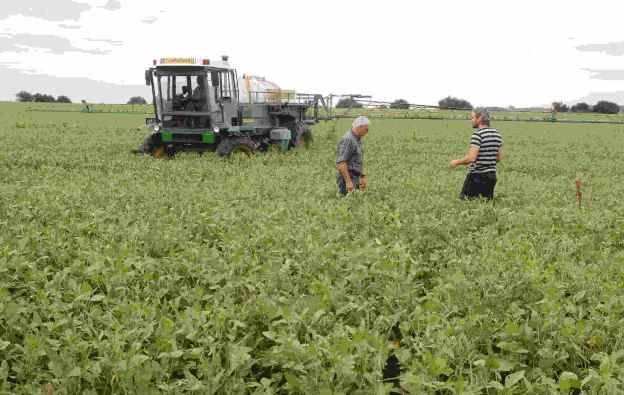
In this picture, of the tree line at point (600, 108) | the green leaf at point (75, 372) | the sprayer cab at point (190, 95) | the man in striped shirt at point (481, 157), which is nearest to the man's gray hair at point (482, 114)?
the man in striped shirt at point (481, 157)

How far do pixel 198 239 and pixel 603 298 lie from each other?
4283mm

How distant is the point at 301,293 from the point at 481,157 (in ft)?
15.5

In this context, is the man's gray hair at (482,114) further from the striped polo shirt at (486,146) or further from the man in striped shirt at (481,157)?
the striped polo shirt at (486,146)

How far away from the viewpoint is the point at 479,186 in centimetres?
881

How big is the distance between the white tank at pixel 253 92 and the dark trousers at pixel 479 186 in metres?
12.1

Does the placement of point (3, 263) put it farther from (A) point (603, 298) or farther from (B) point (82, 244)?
(A) point (603, 298)

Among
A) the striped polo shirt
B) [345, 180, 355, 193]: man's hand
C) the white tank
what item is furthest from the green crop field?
the white tank

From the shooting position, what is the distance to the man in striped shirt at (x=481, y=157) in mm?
8180

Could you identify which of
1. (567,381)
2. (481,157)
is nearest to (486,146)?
(481,157)

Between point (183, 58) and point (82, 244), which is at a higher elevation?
point (183, 58)

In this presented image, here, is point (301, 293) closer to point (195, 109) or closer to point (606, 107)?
point (195, 109)

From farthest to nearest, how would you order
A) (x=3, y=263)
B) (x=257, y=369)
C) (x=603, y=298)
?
1. (x=3, y=263)
2. (x=603, y=298)
3. (x=257, y=369)

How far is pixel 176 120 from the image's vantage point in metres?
16.1

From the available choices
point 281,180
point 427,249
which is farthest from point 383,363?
point 281,180
